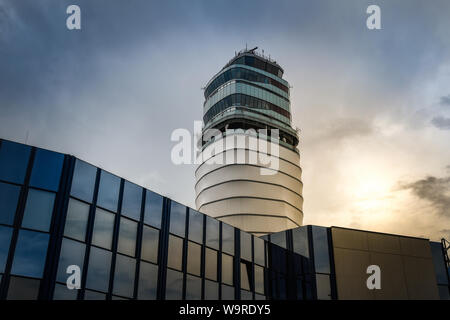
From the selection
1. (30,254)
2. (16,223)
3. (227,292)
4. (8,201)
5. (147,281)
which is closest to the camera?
(30,254)

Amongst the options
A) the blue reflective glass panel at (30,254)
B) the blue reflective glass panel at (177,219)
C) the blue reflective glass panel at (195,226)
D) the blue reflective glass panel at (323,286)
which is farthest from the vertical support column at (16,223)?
the blue reflective glass panel at (323,286)

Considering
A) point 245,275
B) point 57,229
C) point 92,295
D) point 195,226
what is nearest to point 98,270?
point 92,295

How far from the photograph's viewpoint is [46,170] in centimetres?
2092

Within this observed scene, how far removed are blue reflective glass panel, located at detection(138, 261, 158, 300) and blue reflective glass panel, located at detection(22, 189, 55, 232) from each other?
257 inches

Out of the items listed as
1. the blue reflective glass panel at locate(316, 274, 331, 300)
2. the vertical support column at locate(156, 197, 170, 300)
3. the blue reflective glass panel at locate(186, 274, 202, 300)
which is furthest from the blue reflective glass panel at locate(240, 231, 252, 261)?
the blue reflective glass panel at locate(316, 274, 331, 300)

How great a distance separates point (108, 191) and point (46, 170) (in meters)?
3.91

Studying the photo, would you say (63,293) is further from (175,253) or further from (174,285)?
(175,253)

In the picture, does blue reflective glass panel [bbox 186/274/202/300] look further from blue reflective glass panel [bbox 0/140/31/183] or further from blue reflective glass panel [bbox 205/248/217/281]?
blue reflective glass panel [bbox 0/140/31/183]

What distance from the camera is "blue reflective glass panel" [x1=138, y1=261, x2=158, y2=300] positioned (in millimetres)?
23953

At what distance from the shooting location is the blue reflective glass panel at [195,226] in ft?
94.5

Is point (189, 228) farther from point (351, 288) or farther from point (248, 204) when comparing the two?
point (248, 204)

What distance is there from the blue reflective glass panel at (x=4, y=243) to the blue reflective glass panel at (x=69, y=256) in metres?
2.44

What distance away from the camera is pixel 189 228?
94.0 ft
